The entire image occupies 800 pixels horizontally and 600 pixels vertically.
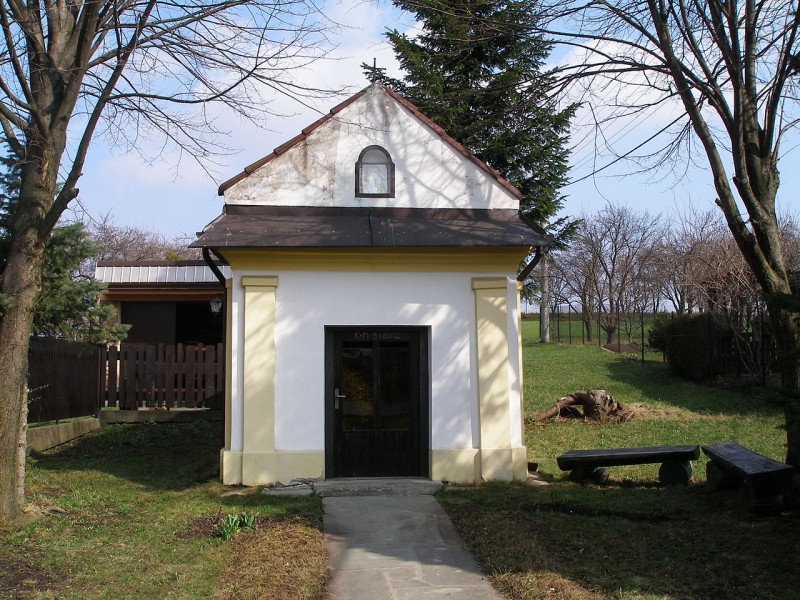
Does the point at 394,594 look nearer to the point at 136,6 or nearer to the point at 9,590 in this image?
the point at 9,590

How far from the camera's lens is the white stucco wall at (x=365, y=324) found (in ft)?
31.6

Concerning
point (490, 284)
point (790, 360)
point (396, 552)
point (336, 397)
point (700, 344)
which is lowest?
point (396, 552)

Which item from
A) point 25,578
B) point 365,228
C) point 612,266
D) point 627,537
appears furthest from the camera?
point 612,266

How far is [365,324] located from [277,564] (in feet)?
13.7

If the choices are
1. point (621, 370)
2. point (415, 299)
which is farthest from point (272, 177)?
point (621, 370)

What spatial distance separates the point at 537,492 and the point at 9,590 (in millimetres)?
5856

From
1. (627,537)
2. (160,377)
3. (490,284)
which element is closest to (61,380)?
(160,377)

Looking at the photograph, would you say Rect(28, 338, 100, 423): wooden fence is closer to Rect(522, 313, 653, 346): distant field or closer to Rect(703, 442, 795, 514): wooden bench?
Rect(703, 442, 795, 514): wooden bench

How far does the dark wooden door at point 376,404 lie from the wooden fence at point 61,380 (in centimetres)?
485

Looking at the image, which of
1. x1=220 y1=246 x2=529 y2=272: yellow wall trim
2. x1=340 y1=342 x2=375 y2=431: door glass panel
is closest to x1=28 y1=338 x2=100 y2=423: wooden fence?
x1=220 y1=246 x2=529 y2=272: yellow wall trim

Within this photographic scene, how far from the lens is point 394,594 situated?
5.66 m

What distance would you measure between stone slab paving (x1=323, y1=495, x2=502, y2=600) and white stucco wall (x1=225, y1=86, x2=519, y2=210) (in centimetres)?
408

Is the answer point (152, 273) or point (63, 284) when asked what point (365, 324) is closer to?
point (63, 284)

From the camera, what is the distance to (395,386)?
394 inches
